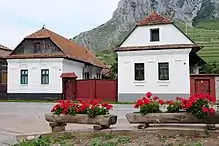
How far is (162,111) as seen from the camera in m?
8.86

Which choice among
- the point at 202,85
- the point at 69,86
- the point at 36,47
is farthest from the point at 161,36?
the point at 36,47

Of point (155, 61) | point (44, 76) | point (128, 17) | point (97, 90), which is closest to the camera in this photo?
point (155, 61)

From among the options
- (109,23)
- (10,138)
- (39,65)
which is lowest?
(10,138)

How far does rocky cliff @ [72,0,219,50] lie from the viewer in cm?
10575

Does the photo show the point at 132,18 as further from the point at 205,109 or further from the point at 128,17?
the point at 205,109

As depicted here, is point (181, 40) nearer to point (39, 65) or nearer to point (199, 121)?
point (39, 65)

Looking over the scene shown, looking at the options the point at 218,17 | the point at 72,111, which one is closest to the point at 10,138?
the point at 72,111

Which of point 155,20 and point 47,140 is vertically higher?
point 155,20

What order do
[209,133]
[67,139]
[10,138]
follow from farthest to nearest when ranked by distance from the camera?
[10,138] → [67,139] → [209,133]

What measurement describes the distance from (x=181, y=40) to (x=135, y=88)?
18.7 feet

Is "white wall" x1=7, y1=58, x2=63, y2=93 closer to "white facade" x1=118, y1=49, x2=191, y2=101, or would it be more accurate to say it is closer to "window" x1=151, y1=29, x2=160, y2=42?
"white facade" x1=118, y1=49, x2=191, y2=101

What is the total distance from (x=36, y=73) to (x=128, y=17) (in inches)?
3038

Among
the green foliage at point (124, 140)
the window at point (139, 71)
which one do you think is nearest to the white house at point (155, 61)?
the window at point (139, 71)

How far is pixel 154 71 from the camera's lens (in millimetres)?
29906
